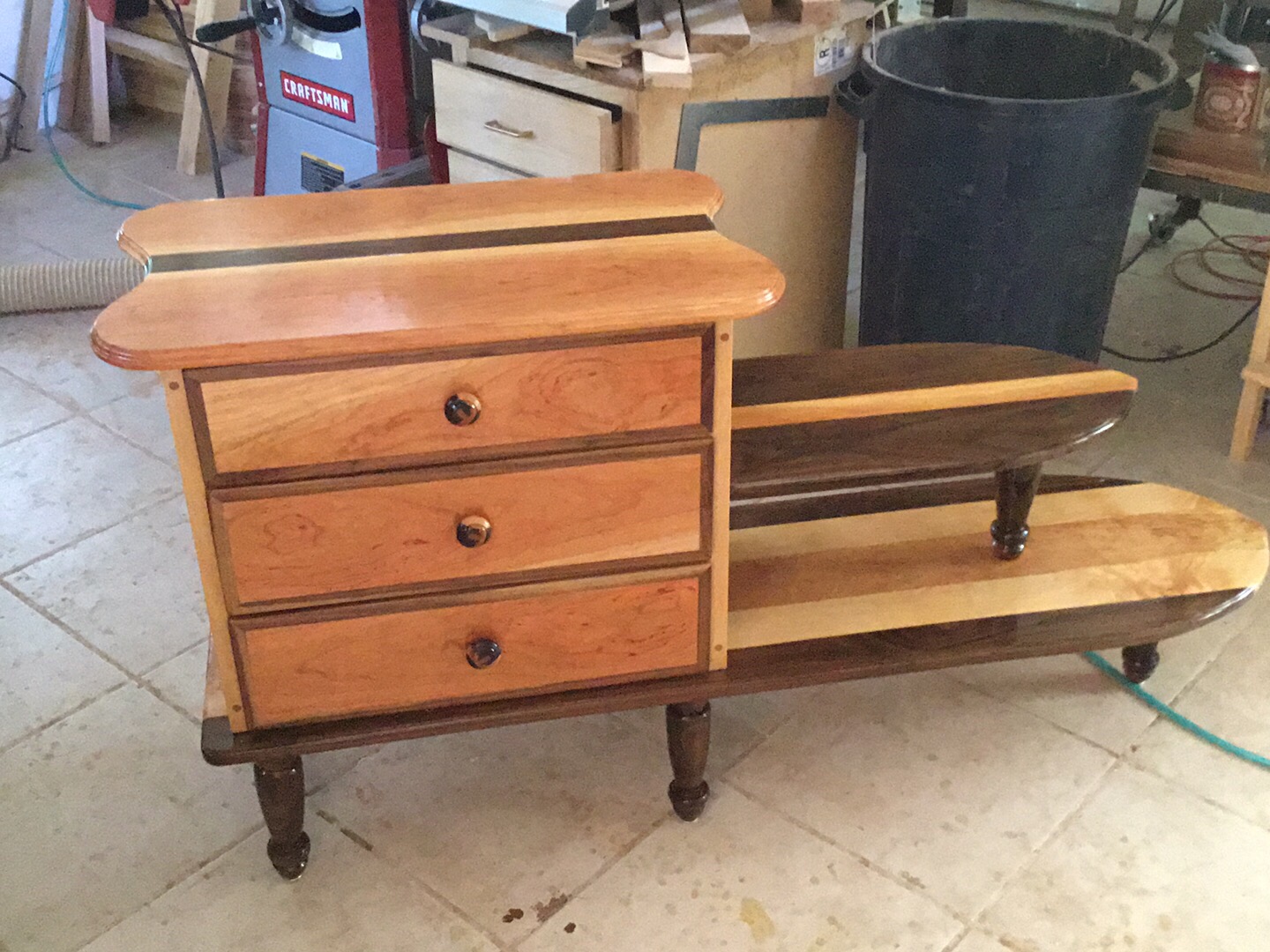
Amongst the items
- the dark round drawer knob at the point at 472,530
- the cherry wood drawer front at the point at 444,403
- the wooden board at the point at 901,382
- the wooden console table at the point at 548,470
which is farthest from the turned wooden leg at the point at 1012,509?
the dark round drawer knob at the point at 472,530

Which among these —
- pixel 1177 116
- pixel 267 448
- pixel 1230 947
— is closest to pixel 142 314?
pixel 267 448

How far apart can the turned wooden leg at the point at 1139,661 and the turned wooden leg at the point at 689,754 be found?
0.66 metres

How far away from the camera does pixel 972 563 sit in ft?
5.51

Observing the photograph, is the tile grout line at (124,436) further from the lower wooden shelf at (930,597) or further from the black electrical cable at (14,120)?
the black electrical cable at (14,120)

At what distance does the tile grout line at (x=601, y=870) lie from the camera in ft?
4.72

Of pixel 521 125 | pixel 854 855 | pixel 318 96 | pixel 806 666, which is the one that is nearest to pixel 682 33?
pixel 521 125

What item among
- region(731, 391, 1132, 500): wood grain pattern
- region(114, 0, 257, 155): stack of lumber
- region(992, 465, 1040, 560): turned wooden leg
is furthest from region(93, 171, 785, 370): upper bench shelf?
region(114, 0, 257, 155): stack of lumber

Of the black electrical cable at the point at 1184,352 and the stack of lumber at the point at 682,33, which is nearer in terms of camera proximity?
the stack of lumber at the point at 682,33

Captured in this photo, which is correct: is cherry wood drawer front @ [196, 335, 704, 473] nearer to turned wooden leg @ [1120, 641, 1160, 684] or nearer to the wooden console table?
the wooden console table

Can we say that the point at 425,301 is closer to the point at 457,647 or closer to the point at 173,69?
the point at 457,647

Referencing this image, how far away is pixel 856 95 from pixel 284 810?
4.90 feet

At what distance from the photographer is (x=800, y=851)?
1.54 metres

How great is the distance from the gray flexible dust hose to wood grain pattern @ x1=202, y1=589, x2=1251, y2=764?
1.71m

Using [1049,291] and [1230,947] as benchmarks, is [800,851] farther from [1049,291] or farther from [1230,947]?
[1049,291]
